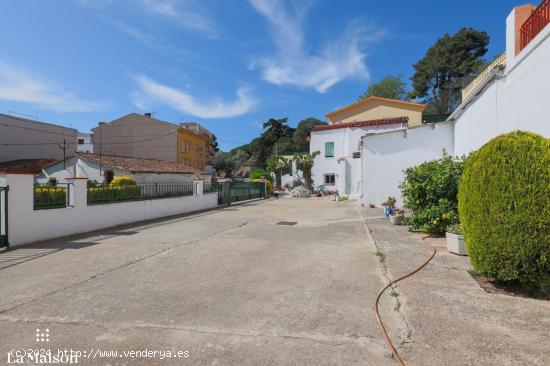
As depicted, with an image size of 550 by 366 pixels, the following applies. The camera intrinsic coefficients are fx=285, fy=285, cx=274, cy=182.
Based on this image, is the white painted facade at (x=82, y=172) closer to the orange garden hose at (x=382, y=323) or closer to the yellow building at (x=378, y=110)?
the orange garden hose at (x=382, y=323)

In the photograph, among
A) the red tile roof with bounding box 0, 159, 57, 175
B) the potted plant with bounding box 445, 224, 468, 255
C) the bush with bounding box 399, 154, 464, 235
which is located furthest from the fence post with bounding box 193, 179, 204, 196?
A: the red tile roof with bounding box 0, 159, 57, 175

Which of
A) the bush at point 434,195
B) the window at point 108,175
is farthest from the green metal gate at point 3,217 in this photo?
the window at point 108,175

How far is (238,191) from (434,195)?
1607 centimetres

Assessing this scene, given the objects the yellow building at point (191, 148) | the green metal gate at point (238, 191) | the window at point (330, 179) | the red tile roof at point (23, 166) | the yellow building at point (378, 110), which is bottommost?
the green metal gate at point (238, 191)

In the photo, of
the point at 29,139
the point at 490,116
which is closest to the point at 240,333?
the point at 490,116

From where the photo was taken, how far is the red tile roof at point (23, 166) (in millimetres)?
25483

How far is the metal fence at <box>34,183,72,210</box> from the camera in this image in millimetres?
8020

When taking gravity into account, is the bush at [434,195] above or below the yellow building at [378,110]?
below

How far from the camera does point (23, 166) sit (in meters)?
26.4

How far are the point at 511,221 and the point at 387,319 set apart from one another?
210 centimetres

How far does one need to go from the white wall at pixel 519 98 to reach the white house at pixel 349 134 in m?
14.6

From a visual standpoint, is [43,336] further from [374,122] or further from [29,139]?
[29,139]

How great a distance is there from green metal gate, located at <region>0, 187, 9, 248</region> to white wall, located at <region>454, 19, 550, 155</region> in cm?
1197

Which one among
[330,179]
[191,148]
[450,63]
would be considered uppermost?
[450,63]
